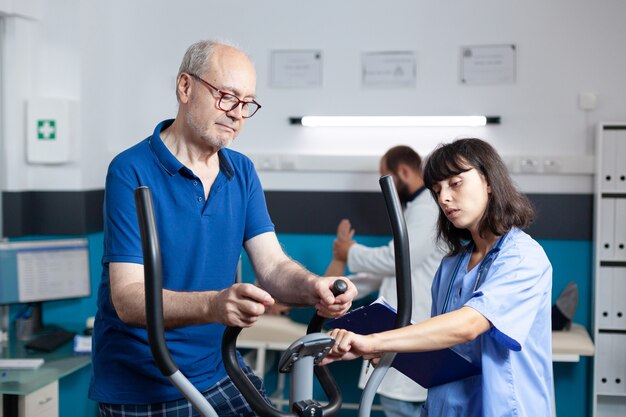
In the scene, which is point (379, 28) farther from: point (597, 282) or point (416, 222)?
point (597, 282)

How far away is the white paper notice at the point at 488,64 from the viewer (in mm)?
3932

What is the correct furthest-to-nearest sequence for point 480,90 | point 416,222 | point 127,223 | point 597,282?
point 480,90, point 597,282, point 416,222, point 127,223

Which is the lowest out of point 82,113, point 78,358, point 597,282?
point 78,358

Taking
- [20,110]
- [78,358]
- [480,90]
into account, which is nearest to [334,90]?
[480,90]

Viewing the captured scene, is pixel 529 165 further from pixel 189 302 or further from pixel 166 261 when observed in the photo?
pixel 189 302

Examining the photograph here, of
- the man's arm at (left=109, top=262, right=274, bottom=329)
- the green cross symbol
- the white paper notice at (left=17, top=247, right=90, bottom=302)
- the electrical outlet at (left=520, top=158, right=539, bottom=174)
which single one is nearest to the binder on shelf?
the man's arm at (left=109, top=262, right=274, bottom=329)

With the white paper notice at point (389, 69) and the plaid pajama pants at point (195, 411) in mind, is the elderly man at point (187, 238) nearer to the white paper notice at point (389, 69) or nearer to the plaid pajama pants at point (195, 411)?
the plaid pajama pants at point (195, 411)

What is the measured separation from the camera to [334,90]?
4.10m

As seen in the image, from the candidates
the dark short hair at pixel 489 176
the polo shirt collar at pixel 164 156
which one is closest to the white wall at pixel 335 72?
the dark short hair at pixel 489 176

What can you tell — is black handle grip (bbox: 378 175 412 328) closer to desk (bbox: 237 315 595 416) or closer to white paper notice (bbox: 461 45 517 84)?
desk (bbox: 237 315 595 416)

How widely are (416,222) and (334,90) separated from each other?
3.59ft

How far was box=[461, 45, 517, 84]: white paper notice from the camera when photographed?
12.9ft

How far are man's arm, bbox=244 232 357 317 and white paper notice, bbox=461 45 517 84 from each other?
2384 millimetres

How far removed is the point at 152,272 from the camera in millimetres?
1251
